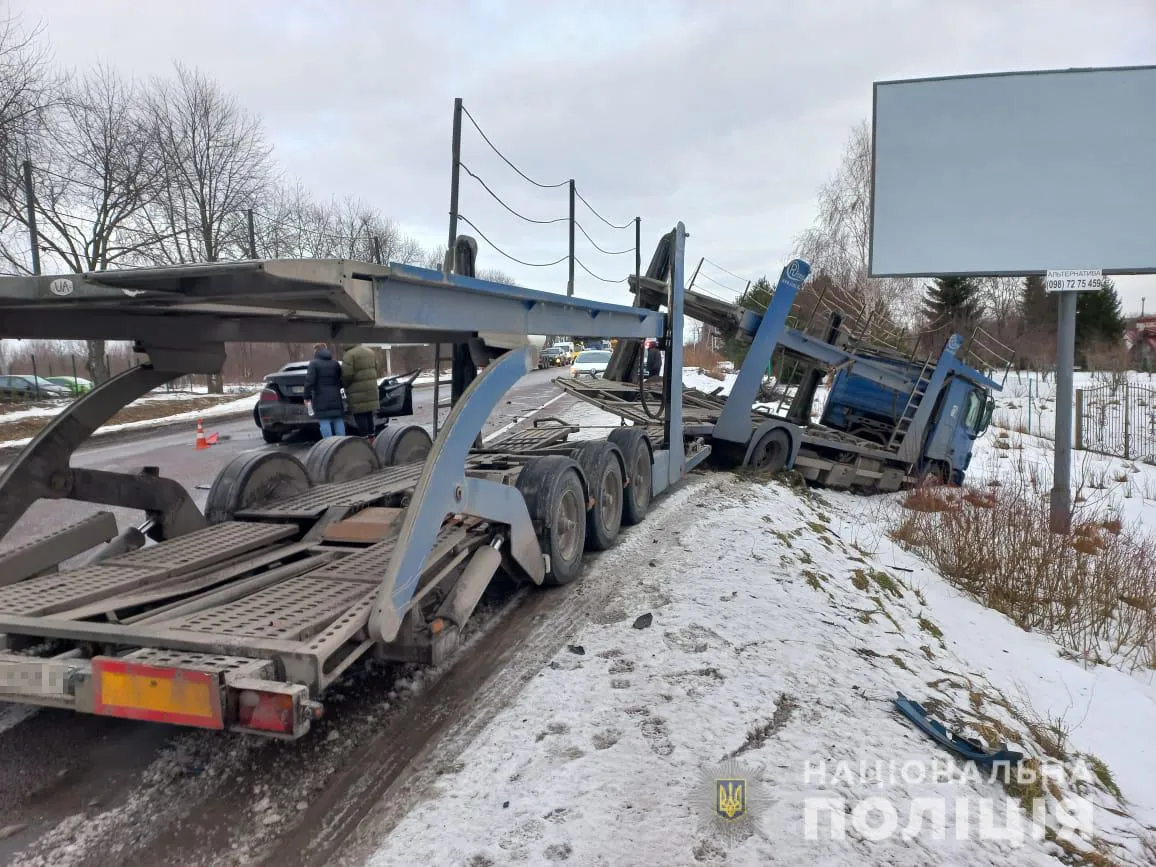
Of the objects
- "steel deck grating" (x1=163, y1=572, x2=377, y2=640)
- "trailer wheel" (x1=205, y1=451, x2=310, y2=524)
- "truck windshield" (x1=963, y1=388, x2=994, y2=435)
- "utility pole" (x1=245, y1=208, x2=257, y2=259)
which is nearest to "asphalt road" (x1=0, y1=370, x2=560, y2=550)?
"trailer wheel" (x1=205, y1=451, x2=310, y2=524)

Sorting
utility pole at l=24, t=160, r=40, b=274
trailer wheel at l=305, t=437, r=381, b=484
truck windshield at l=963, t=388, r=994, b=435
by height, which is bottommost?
trailer wheel at l=305, t=437, r=381, b=484

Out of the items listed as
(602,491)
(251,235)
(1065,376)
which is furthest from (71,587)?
(251,235)

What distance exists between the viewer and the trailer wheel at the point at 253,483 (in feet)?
17.4

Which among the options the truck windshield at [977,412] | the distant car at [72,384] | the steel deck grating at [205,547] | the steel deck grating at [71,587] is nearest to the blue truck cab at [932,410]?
the truck windshield at [977,412]

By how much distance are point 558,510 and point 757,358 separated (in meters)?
5.44

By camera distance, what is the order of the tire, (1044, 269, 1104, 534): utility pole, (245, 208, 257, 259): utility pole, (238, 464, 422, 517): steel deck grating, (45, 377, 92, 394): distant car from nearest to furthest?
1. (238, 464, 422, 517): steel deck grating
2. the tire
3. (1044, 269, 1104, 534): utility pole
4. (45, 377, 92, 394): distant car
5. (245, 208, 257, 259): utility pole

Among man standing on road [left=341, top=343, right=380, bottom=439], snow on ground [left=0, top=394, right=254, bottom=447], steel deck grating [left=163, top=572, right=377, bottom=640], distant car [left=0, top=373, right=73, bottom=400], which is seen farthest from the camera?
distant car [left=0, top=373, right=73, bottom=400]

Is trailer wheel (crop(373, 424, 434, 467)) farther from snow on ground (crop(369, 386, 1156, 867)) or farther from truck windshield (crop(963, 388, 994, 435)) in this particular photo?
truck windshield (crop(963, 388, 994, 435))

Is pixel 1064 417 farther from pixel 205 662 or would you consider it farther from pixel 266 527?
pixel 205 662

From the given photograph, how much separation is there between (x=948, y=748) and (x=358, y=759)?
268cm

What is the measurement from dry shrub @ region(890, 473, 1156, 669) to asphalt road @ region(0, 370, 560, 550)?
4.58 metres

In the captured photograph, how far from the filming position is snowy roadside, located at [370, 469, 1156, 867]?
275 centimetres

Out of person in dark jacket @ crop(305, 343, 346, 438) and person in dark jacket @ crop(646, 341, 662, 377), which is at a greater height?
person in dark jacket @ crop(646, 341, 662, 377)

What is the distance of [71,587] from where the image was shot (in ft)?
12.4
